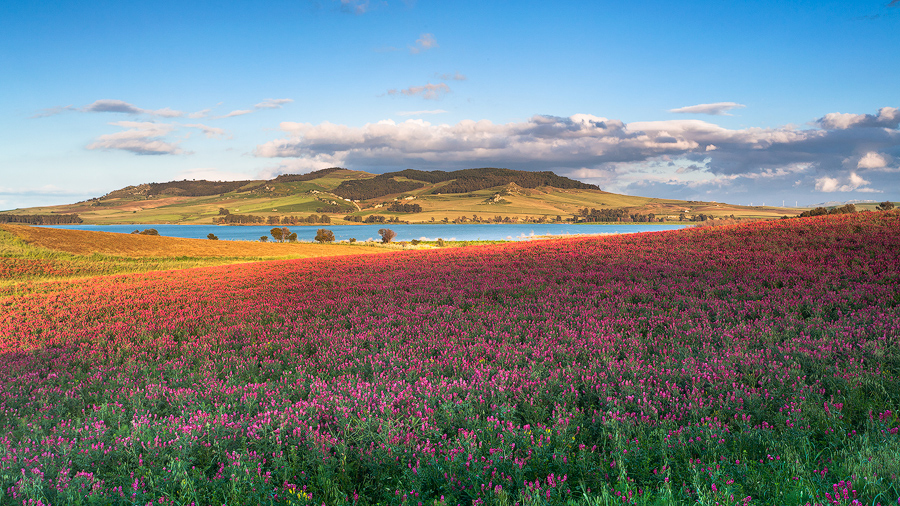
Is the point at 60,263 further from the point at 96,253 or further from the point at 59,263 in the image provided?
the point at 96,253

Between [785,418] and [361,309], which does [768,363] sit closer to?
[785,418]

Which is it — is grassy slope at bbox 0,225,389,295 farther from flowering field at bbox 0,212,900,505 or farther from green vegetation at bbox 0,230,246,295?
flowering field at bbox 0,212,900,505

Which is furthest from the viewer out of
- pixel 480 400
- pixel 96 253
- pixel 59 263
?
pixel 96 253

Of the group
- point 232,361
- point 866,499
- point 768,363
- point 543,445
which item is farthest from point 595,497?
point 232,361

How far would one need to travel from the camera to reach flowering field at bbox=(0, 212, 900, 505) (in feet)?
12.3

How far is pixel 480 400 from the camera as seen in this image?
4895 mm

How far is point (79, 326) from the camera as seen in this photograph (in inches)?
387

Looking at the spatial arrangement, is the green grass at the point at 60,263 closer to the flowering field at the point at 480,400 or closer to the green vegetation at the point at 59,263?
the green vegetation at the point at 59,263

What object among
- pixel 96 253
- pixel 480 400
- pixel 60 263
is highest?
pixel 480 400

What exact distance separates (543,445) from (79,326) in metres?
11.0

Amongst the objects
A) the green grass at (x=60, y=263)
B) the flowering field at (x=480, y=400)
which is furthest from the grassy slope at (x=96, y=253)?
the flowering field at (x=480, y=400)

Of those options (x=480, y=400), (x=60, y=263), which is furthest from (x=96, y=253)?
(x=480, y=400)

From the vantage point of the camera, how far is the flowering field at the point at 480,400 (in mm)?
3734

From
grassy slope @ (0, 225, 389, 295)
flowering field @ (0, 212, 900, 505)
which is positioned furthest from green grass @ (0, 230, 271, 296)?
flowering field @ (0, 212, 900, 505)
